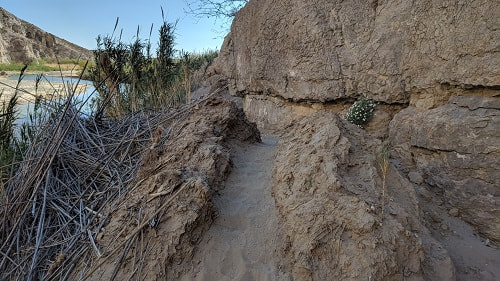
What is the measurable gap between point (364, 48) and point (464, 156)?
2009 mm

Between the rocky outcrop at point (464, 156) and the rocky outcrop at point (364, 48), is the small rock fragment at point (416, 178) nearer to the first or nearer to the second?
the rocky outcrop at point (464, 156)

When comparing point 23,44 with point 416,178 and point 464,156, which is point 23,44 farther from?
point 464,156

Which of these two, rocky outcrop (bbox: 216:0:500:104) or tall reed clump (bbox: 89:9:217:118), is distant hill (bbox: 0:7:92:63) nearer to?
tall reed clump (bbox: 89:9:217:118)

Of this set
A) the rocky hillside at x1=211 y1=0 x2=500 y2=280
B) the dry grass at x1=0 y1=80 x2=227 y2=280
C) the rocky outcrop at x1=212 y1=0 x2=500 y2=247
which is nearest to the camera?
the rocky hillside at x1=211 y1=0 x2=500 y2=280

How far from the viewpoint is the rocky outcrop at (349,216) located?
1741 millimetres

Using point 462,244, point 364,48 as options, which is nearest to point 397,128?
point 364,48

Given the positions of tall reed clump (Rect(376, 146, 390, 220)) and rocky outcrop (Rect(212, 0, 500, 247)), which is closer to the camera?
tall reed clump (Rect(376, 146, 390, 220))

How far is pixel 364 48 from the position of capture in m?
4.10

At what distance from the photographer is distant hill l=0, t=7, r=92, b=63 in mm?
28812

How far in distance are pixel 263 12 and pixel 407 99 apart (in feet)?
9.95

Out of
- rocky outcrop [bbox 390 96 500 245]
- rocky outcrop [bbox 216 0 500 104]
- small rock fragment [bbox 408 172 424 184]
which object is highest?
rocky outcrop [bbox 216 0 500 104]

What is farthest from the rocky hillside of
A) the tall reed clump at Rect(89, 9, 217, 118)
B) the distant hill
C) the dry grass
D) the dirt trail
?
the distant hill

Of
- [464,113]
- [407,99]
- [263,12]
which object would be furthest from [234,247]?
[263,12]

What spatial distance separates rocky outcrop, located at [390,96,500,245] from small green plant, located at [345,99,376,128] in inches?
36.5
